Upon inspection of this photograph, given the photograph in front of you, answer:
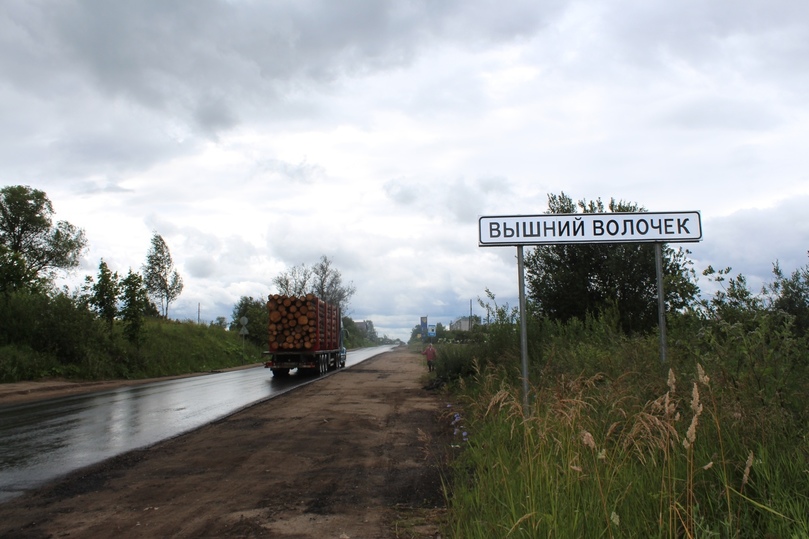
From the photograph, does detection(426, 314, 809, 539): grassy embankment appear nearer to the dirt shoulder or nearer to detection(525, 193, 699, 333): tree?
the dirt shoulder

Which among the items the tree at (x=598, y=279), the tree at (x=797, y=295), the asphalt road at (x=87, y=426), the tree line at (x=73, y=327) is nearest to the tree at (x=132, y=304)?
the tree line at (x=73, y=327)

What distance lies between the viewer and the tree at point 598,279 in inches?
814

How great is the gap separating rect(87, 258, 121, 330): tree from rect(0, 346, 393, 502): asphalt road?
11629 mm

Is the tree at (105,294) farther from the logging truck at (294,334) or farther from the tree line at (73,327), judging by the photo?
the logging truck at (294,334)

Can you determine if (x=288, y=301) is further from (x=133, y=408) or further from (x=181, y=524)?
(x=181, y=524)

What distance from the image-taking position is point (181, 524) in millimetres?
5117

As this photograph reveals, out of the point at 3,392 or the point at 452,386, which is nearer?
the point at 452,386

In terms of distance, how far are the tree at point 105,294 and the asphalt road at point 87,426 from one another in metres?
11.6

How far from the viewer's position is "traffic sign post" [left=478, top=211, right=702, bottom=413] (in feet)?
21.7

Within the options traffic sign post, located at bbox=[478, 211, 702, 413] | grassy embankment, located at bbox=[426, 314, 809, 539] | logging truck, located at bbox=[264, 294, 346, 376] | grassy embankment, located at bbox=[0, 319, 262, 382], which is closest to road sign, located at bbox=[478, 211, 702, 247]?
traffic sign post, located at bbox=[478, 211, 702, 413]

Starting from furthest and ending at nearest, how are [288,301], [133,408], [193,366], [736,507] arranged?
[193,366], [288,301], [133,408], [736,507]

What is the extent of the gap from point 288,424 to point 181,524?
611cm

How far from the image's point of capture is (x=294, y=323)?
2845 cm

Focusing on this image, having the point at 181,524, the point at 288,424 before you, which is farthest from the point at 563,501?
the point at 288,424
